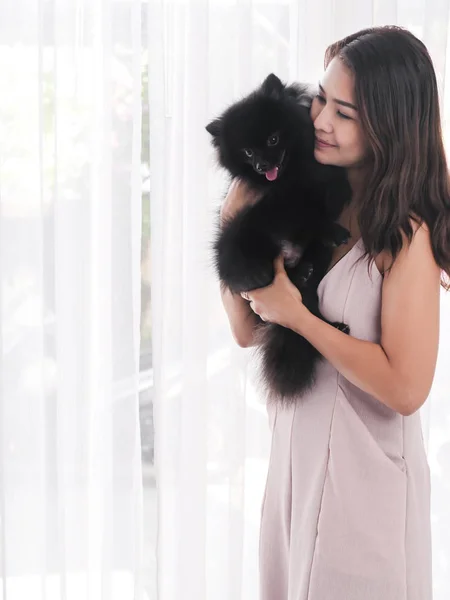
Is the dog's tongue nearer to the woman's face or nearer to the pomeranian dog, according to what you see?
the pomeranian dog

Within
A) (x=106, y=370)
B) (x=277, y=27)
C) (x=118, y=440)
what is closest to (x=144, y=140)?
(x=277, y=27)

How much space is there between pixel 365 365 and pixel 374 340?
0.10 meters

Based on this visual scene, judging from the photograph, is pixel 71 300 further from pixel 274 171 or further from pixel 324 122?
pixel 324 122

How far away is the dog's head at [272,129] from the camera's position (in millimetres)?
1511

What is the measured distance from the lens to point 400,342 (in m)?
1.29

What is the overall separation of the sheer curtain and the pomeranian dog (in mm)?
312

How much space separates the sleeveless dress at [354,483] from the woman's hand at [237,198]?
0.96 feet

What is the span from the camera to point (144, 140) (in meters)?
1.88

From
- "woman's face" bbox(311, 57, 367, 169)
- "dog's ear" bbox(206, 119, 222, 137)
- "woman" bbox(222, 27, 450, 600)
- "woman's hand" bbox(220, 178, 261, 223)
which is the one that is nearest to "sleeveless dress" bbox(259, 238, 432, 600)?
"woman" bbox(222, 27, 450, 600)

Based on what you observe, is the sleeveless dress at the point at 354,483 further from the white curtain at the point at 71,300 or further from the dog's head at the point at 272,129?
the white curtain at the point at 71,300

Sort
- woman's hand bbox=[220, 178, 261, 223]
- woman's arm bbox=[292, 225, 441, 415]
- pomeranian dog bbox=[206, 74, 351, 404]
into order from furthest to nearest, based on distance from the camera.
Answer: woman's hand bbox=[220, 178, 261, 223], pomeranian dog bbox=[206, 74, 351, 404], woman's arm bbox=[292, 225, 441, 415]

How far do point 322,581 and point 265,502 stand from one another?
0.24 meters

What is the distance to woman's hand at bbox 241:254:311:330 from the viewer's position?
1356 mm

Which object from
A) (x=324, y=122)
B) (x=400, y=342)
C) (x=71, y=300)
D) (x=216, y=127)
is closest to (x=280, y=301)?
(x=400, y=342)
